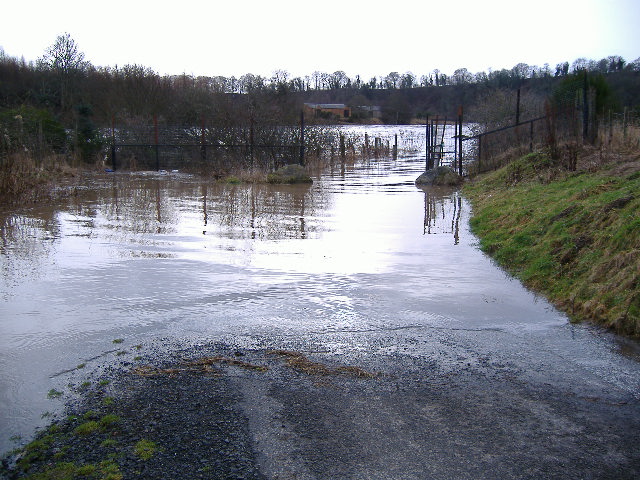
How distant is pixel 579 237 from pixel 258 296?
4442 millimetres

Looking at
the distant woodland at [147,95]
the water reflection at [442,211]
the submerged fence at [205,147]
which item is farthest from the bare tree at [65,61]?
the water reflection at [442,211]

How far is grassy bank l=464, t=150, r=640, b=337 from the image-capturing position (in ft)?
21.9

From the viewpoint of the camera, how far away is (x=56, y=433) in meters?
4.14

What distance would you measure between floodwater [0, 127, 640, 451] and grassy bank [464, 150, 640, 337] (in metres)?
0.31

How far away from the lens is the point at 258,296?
7570 millimetres

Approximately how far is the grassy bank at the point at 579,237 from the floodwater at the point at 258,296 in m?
0.31

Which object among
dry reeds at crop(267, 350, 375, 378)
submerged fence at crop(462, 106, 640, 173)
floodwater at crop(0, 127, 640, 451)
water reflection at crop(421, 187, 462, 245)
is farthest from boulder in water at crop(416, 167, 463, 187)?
dry reeds at crop(267, 350, 375, 378)

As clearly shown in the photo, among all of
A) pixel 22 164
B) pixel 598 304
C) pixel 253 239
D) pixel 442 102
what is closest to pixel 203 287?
pixel 253 239

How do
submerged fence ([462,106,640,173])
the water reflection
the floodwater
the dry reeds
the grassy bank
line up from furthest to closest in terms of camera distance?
submerged fence ([462,106,640,173]) → the water reflection → the grassy bank → the floodwater → the dry reeds

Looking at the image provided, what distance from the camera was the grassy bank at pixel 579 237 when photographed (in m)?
6.67

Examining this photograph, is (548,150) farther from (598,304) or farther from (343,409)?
(343,409)

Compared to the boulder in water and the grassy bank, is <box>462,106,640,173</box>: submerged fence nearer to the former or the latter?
the boulder in water

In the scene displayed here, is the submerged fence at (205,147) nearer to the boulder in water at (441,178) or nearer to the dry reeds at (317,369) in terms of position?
the boulder in water at (441,178)

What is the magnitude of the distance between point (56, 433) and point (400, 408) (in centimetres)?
239
